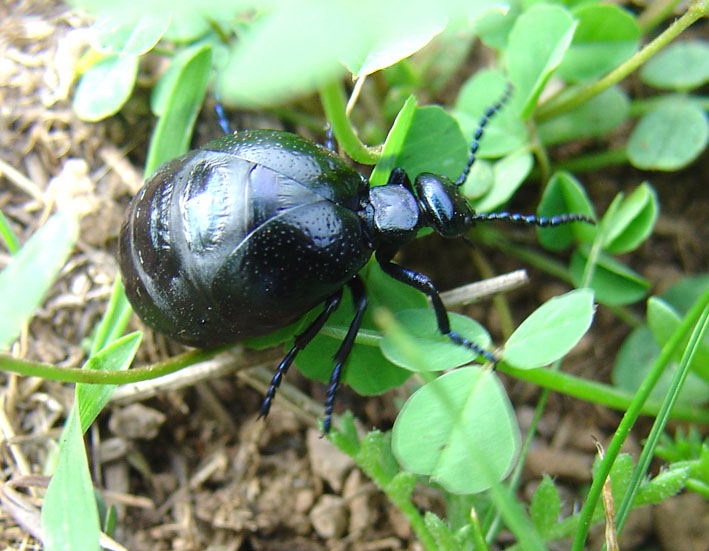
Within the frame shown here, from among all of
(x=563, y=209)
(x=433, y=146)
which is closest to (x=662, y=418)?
(x=563, y=209)

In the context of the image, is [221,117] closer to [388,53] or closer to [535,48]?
[388,53]

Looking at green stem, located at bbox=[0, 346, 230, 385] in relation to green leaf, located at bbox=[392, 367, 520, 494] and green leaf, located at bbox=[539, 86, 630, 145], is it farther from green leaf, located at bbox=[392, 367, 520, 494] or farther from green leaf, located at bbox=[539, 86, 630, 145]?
green leaf, located at bbox=[539, 86, 630, 145]

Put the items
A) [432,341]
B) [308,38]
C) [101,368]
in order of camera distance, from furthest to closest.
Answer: [432,341], [101,368], [308,38]

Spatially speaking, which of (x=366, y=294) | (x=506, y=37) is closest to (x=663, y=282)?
(x=506, y=37)

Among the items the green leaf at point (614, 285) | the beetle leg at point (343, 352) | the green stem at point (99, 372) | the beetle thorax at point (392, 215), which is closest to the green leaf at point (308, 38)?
the green stem at point (99, 372)

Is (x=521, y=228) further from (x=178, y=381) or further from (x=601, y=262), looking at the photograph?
(x=178, y=381)

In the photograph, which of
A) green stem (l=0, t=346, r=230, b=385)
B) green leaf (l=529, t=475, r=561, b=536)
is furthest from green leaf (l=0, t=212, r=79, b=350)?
green leaf (l=529, t=475, r=561, b=536)
